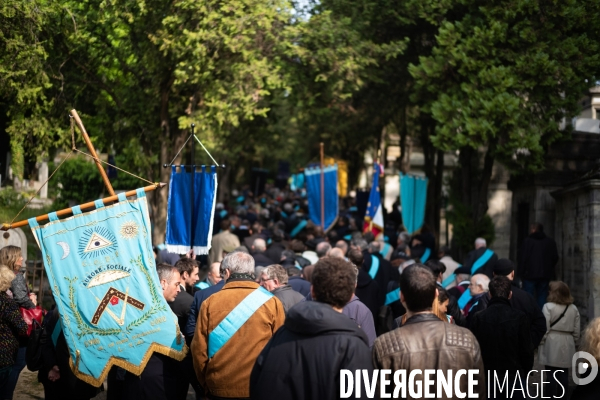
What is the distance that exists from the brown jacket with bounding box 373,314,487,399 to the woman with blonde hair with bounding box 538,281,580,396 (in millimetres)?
5513

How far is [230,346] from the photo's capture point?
21.7 feet

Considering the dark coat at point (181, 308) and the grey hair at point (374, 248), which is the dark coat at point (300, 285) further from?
the grey hair at point (374, 248)

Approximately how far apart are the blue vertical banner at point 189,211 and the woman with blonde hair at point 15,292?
3.15 metres

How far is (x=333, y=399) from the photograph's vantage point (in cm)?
490

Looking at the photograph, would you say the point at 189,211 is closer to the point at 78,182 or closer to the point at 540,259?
the point at 540,259

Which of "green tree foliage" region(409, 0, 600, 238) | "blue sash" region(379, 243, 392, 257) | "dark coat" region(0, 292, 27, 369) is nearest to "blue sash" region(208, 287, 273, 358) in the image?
"dark coat" region(0, 292, 27, 369)

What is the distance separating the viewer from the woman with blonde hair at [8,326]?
796cm

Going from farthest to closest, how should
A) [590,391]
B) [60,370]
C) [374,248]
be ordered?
[374,248] → [60,370] → [590,391]

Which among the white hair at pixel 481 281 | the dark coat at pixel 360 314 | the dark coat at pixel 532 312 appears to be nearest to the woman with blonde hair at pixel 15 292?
the dark coat at pixel 360 314

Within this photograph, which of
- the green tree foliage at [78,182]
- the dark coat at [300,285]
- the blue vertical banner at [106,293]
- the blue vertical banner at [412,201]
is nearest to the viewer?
the blue vertical banner at [106,293]

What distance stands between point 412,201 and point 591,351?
17301mm

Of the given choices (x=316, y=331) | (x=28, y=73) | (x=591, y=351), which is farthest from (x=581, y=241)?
(x=316, y=331)

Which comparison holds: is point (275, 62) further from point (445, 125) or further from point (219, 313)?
point (219, 313)

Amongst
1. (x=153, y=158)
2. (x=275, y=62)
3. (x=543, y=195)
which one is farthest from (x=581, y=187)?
(x=153, y=158)
